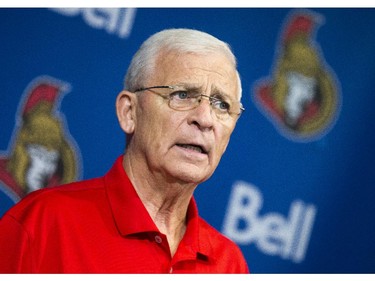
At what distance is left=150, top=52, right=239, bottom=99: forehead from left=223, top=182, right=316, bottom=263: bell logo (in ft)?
Answer: 2.35

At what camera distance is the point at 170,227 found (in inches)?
61.4

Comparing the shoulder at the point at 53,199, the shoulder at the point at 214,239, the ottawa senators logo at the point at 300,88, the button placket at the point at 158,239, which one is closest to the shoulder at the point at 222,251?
the shoulder at the point at 214,239

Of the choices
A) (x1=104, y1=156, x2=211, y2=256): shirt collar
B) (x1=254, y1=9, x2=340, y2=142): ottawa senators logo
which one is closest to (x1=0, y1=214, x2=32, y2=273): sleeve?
(x1=104, y1=156, x2=211, y2=256): shirt collar

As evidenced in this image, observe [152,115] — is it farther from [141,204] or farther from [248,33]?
[248,33]

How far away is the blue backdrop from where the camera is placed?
1.95 m

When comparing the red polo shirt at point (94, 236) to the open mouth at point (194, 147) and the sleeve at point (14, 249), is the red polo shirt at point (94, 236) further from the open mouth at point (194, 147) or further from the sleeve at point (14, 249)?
the open mouth at point (194, 147)

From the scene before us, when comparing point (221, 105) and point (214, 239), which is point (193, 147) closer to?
point (221, 105)

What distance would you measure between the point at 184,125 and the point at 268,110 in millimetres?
786

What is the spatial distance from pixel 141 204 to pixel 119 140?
560 millimetres

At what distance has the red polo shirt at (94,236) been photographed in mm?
1322

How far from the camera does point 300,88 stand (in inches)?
88.0

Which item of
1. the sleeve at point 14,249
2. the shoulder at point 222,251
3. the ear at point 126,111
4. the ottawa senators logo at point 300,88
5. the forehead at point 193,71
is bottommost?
the sleeve at point 14,249

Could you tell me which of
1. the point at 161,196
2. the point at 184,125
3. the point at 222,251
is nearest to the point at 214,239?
the point at 222,251

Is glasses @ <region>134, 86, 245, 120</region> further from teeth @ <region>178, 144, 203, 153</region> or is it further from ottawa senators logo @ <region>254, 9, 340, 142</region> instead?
ottawa senators logo @ <region>254, 9, 340, 142</region>
